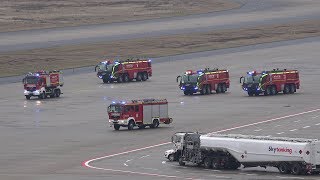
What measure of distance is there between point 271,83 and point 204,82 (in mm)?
7795

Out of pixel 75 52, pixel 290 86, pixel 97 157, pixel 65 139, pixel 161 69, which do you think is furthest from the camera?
pixel 75 52

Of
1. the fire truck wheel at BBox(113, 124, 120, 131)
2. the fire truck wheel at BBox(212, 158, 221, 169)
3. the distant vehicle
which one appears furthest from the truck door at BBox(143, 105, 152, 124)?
the distant vehicle

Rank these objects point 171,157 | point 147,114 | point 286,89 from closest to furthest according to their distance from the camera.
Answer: point 171,157 → point 147,114 → point 286,89

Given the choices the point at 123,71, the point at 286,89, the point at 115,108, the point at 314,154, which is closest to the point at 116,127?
the point at 115,108

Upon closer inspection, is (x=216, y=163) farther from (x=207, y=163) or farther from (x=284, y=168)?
(x=284, y=168)

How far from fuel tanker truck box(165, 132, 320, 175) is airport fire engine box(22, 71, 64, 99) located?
52.1 meters

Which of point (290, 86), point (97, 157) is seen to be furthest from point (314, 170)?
point (290, 86)

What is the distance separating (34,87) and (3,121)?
22228 millimetres

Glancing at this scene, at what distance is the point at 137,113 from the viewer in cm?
9494

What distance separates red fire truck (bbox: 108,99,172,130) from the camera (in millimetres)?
94438

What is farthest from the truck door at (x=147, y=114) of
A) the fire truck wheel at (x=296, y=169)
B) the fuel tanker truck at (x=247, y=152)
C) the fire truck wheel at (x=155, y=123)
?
the fire truck wheel at (x=296, y=169)

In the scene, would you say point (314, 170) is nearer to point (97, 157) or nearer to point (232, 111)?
point (97, 157)

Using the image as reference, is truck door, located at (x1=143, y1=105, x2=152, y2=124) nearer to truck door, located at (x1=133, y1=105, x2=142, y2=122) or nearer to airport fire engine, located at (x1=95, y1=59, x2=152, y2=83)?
truck door, located at (x1=133, y1=105, x2=142, y2=122)

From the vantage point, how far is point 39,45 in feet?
607
